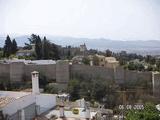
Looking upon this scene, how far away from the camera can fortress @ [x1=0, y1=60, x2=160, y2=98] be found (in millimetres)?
20406

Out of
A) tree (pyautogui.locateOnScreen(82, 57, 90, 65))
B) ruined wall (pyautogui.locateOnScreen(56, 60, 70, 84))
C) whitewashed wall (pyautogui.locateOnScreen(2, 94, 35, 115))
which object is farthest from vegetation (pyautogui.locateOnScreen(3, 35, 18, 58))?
whitewashed wall (pyautogui.locateOnScreen(2, 94, 35, 115))

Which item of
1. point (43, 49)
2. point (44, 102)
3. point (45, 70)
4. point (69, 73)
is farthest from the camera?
point (43, 49)

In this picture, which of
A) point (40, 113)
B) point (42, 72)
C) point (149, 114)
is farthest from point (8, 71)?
point (149, 114)

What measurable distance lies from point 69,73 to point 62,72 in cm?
37

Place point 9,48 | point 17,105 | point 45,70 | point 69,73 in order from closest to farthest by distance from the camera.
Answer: point 17,105 → point 69,73 → point 45,70 → point 9,48

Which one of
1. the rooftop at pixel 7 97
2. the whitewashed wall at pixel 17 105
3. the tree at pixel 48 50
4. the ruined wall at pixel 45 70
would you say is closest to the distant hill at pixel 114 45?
the tree at pixel 48 50

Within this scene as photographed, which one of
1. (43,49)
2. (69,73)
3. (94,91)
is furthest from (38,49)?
(94,91)

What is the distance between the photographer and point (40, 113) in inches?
421

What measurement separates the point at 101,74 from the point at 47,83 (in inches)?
99.4

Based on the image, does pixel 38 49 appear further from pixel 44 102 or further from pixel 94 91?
pixel 44 102

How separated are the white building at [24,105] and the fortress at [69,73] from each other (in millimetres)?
8783

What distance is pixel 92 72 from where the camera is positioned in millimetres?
20750

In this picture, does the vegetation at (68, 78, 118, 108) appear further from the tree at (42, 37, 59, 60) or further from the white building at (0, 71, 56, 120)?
the white building at (0, 71, 56, 120)

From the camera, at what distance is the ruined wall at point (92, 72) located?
20.6m
